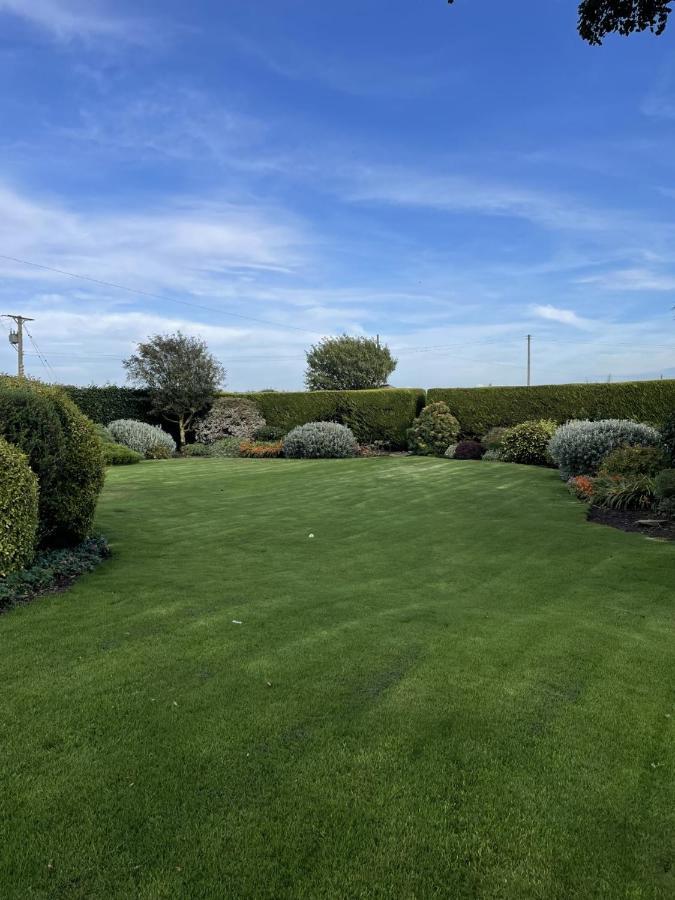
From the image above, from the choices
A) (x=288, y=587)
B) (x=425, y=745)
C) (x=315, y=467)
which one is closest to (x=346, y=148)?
(x=315, y=467)

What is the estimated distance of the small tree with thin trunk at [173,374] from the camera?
74.4ft

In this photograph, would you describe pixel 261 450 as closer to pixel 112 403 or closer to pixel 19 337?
pixel 112 403

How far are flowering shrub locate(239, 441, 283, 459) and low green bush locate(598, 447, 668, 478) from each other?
1193 cm

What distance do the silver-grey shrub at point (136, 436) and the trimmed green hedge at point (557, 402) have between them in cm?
1035

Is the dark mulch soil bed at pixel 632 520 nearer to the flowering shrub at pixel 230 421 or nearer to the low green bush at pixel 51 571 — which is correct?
the low green bush at pixel 51 571

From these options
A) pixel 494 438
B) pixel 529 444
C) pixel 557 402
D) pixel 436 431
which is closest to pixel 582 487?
pixel 529 444

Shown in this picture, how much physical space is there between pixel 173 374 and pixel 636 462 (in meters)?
17.8

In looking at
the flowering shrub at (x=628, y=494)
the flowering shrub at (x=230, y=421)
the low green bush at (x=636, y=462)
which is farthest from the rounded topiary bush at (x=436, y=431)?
the flowering shrub at (x=628, y=494)

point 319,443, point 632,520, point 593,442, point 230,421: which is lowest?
point 632,520

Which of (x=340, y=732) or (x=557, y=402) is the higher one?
(x=557, y=402)

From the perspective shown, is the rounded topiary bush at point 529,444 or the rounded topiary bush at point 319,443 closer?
the rounded topiary bush at point 529,444

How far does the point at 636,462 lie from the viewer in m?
10.1

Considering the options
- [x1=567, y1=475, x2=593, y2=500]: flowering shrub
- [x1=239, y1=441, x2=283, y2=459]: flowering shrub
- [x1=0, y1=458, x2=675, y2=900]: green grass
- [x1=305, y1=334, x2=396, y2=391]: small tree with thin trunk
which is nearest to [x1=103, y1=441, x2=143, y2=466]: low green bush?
[x1=239, y1=441, x2=283, y2=459]: flowering shrub

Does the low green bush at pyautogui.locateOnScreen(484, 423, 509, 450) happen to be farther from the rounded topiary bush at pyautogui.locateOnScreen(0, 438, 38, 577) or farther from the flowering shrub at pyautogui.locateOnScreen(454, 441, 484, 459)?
the rounded topiary bush at pyautogui.locateOnScreen(0, 438, 38, 577)
